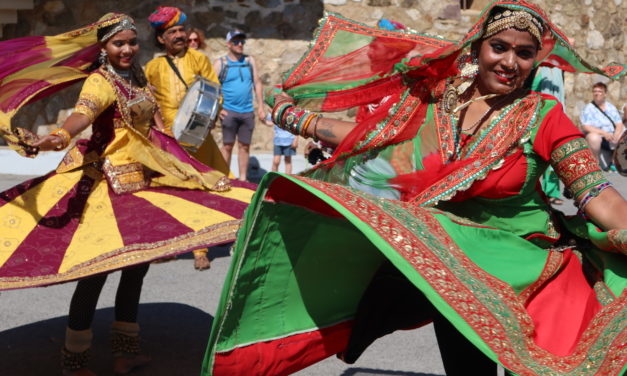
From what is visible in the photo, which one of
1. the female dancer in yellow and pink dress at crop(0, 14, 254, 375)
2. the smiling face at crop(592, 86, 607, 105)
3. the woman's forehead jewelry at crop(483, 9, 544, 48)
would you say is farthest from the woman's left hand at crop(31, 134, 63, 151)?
the smiling face at crop(592, 86, 607, 105)

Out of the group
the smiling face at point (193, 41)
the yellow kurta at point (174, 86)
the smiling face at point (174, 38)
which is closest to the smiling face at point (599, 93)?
the smiling face at point (193, 41)

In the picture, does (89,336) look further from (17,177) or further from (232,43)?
(17,177)

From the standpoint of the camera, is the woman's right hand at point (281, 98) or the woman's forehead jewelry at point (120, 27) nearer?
the woman's right hand at point (281, 98)

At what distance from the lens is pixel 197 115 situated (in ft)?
21.5

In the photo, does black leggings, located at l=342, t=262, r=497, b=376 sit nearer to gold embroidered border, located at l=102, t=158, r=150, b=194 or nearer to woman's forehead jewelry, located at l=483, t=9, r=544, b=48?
woman's forehead jewelry, located at l=483, t=9, r=544, b=48

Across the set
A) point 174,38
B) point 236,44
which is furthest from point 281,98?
point 236,44

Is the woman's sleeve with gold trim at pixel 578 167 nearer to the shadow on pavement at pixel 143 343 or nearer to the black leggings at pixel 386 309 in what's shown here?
the black leggings at pixel 386 309

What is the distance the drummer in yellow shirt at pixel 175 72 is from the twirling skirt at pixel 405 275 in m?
3.79

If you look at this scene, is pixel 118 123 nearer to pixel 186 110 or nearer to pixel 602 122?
pixel 186 110

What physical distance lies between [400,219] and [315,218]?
15.6 inches

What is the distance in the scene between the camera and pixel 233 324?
305 cm

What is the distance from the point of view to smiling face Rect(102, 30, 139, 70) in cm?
469

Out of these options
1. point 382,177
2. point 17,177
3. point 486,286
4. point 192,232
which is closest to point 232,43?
point 17,177

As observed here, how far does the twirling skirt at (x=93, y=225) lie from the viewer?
4.13 m
